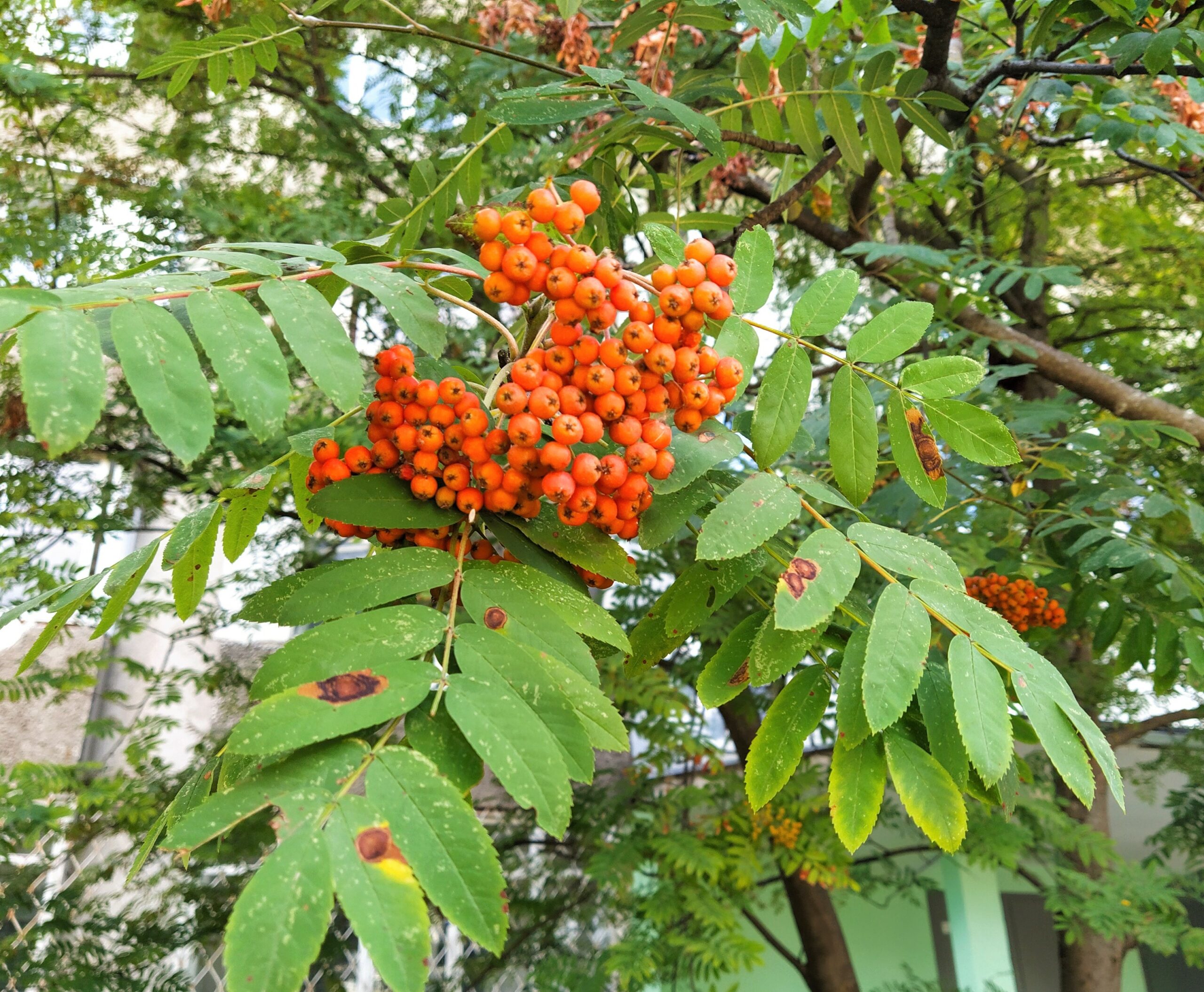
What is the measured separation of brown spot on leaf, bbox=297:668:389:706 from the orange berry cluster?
1.58 m

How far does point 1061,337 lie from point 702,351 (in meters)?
3.67

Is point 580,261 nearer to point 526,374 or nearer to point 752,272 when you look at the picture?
point 526,374

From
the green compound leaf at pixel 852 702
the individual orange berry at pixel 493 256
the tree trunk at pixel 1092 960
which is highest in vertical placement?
the individual orange berry at pixel 493 256

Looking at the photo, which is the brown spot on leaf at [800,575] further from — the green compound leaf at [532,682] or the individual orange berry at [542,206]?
the individual orange berry at [542,206]

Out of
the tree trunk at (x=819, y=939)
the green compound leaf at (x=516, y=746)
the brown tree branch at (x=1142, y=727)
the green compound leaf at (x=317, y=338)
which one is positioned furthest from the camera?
the tree trunk at (x=819, y=939)

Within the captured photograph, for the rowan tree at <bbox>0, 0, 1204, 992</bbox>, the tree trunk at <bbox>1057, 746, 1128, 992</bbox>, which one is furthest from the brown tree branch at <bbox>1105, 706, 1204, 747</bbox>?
the tree trunk at <bbox>1057, 746, 1128, 992</bbox>

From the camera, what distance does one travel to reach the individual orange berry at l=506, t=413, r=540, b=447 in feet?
2.36

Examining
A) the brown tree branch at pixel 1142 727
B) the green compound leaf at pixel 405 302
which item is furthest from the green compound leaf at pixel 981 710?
the brown tree branch at pixel 1142 727

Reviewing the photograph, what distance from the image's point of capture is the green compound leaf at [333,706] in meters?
0.52

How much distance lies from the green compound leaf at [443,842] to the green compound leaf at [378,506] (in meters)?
0.25

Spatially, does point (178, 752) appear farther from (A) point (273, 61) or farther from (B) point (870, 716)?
(B) point (870, 716)

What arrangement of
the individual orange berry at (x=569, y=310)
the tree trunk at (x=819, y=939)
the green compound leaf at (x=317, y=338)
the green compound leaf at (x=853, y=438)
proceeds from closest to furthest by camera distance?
the green compound leaf at (x=317, y=338)
the individual orange berry at (x=569, y=310)
the green compound leaf at (x=853, y=438)
the tree trunk at (x=819, y=939)

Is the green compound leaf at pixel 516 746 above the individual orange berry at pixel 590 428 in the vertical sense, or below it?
below

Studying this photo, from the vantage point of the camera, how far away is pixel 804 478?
0.84 meters
